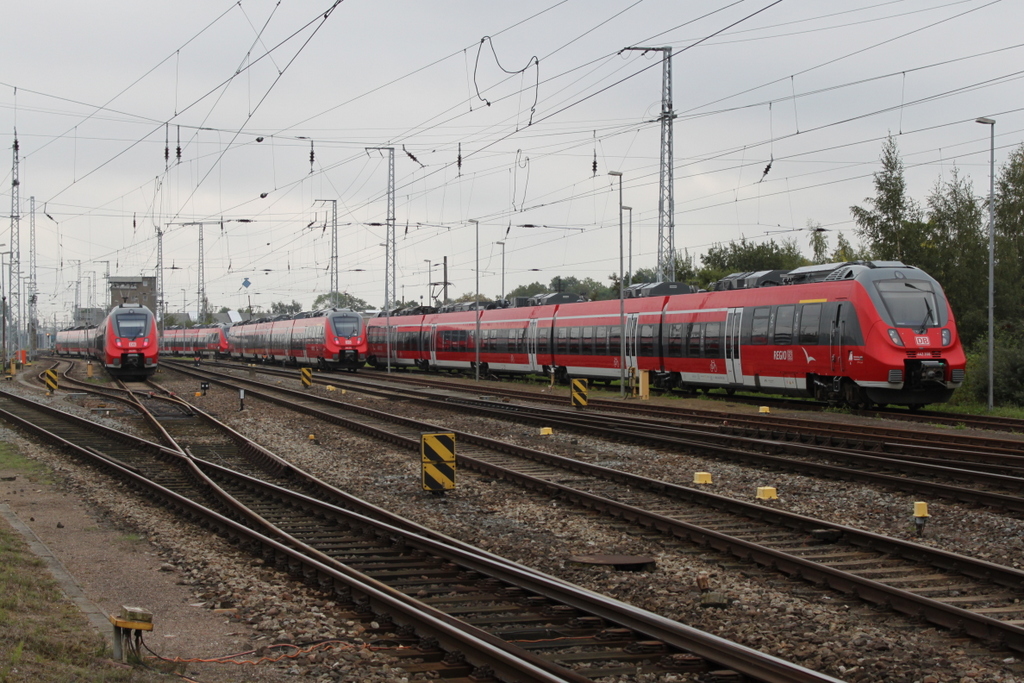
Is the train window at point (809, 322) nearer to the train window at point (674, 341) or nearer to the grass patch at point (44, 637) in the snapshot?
the train window at point (674, 341)

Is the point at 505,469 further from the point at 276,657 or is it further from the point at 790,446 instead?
the point at 276,657

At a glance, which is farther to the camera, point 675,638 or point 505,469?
point 505,469

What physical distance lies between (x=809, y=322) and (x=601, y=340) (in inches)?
477

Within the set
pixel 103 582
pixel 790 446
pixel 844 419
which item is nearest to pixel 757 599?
pixel 103 582

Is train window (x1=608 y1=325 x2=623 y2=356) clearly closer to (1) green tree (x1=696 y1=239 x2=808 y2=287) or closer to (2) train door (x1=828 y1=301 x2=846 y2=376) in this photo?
(2) train door (x1=828 y1=301 x2=846 y2=376)

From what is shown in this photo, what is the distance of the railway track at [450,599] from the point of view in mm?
6277

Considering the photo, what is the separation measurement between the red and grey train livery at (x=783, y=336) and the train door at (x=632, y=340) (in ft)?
0.12

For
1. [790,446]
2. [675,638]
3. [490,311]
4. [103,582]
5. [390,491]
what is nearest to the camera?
[675,638]

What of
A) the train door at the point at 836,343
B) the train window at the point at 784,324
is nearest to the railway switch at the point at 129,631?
the train door at the point at 836,343

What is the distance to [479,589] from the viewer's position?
8.34m

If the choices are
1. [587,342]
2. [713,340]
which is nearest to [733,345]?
[713,340]

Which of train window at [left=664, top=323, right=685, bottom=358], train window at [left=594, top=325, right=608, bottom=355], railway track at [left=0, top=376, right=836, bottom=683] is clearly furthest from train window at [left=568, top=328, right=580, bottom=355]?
railway track at [left=0, top=376, right=836, bottom=683]

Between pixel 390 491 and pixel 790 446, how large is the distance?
7.12 m

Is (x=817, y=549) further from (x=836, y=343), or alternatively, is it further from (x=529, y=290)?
(x=529, y=290)
